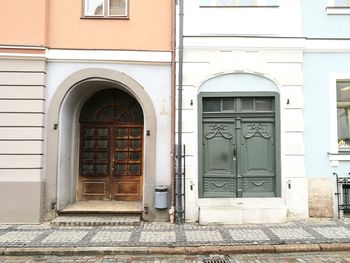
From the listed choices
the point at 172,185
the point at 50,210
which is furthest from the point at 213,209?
the point at 50,210

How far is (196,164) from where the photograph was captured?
28.1 feet

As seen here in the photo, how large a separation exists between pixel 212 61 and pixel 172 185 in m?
3.29

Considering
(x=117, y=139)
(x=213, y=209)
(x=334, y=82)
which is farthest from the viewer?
(x=117, y=139)

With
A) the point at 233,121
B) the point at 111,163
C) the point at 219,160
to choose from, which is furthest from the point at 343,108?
the point at 111,163

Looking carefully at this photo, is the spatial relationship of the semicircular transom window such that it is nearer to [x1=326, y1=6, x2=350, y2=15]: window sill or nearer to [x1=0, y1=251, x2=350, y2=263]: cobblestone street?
[x1=0, y1=251, x2=350, y2=263]: cobblestone street

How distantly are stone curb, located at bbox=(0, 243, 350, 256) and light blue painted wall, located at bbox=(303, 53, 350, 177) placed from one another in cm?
258

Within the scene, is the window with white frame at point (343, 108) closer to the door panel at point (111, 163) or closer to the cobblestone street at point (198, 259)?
the cobblestone street at point (198, 259)

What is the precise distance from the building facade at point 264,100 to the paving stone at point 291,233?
1021mm

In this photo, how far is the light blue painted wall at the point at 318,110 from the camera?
342 inches

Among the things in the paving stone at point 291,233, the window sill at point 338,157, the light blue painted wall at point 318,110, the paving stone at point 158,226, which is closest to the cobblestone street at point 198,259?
the paving stone at point 291,233

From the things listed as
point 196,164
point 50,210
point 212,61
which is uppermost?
point 212,61

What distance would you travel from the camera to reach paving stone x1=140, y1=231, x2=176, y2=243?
22.6ft

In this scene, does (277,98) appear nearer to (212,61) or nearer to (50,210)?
(212,61)

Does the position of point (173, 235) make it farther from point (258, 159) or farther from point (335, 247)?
point (335, 247)
